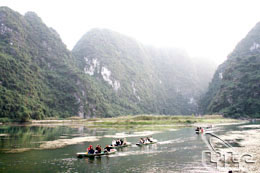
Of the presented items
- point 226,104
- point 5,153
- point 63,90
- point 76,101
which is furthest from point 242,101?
point 5,153

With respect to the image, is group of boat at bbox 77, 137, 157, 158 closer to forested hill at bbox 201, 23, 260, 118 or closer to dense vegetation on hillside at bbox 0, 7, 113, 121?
dense vegetation on hillside at bbox 0, 7, 113, 121

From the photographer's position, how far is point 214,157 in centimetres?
3378

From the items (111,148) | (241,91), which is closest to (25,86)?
(111,148)

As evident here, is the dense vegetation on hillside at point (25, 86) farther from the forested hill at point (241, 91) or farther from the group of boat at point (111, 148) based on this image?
the forested hill at point (241, 91)

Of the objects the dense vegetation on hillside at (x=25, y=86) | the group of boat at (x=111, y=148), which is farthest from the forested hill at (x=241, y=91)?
the group of boat at (x=111, y=148)

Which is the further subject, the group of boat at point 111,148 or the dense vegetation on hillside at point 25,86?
the dense vegetation on hillside at point 25,86

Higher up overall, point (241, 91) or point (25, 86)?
point (25, 86)

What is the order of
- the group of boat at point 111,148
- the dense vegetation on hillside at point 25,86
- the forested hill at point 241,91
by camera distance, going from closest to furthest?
the group of boat at point 111,148
the dense vegetation on hillside at point 25,86
the forested hill at point 241,91

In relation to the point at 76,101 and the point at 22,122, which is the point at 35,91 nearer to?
the point at 76,101

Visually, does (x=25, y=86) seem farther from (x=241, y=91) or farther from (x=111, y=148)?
(x=241, y=91)

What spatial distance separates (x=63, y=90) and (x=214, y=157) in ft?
573

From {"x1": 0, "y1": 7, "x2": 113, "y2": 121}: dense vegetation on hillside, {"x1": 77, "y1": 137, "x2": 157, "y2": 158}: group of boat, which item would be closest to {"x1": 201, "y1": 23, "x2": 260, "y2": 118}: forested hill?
{"x1": 0, "y1": 7, "x2": 113, "y2": 121}: dense vegetation on hillside

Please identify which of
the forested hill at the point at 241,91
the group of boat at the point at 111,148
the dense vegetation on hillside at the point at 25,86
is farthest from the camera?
the forested hill at the point at 241,91

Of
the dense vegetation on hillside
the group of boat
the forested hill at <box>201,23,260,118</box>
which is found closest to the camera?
the group of boat
